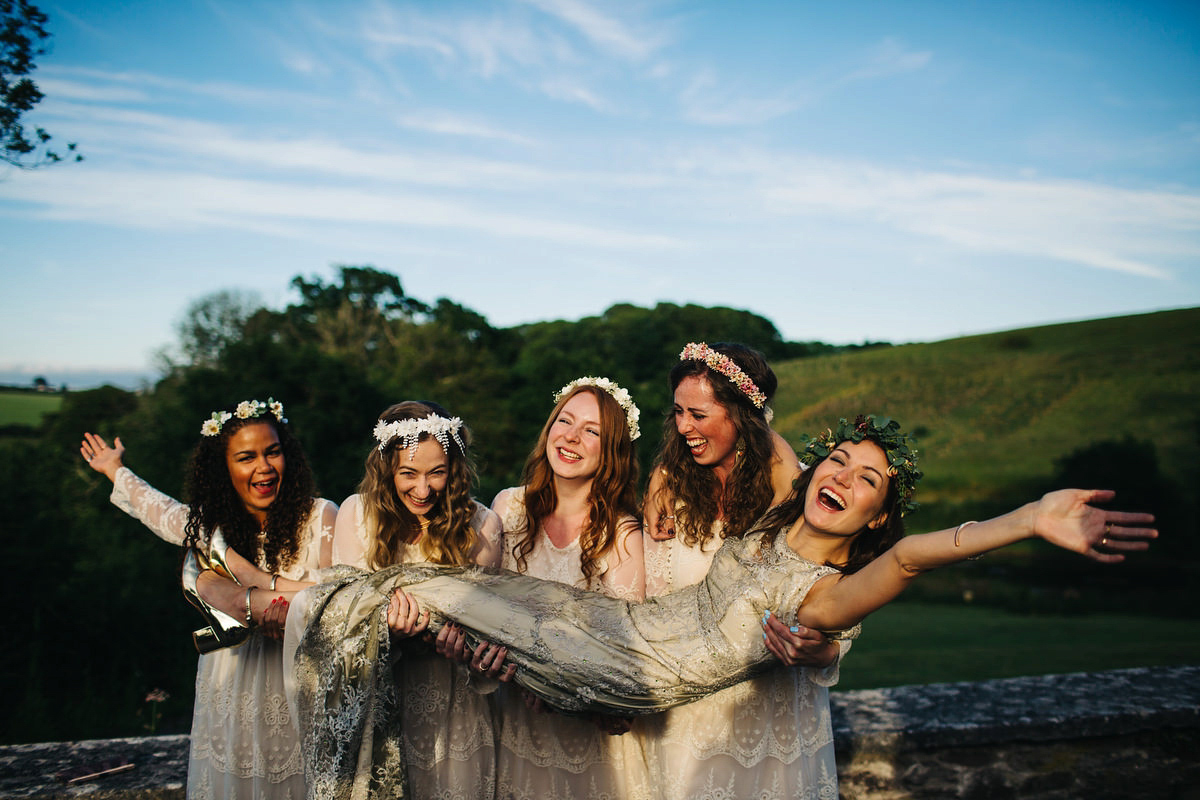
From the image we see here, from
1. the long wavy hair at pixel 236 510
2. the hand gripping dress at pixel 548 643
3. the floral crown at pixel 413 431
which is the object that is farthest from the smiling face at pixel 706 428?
the long wavy hair at pixel 236 510

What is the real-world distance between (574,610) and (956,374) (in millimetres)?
40069

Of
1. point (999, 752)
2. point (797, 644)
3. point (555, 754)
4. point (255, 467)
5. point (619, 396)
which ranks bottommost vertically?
point (999, 752)

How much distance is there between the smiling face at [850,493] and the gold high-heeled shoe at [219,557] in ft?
8.95

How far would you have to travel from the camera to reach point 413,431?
3848 millimetres

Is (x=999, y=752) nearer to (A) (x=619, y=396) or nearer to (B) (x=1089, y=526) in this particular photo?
(B) (x=1089, y=526)

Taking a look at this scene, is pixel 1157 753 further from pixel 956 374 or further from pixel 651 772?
pixel 956 374

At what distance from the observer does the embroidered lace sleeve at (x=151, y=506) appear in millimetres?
4004

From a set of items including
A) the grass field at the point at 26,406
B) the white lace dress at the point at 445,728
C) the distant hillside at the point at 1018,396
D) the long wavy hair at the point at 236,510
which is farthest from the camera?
the distant hillside at the point at 1018,396

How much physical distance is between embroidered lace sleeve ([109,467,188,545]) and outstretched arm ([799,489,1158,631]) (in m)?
3.11

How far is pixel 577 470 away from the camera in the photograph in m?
4.00

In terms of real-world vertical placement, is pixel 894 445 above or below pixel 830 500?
above

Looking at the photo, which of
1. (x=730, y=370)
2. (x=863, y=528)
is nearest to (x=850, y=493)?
(x=863, y=528)

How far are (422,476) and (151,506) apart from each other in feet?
4.99

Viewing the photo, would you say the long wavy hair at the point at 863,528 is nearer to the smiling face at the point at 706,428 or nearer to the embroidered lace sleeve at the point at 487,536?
the smiling face at the point at 706,428
